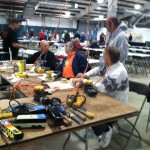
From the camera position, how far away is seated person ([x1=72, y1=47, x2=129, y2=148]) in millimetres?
2227

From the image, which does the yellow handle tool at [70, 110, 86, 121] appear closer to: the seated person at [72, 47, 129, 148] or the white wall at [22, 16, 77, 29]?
the seated person at [72, 47, 129, 148]

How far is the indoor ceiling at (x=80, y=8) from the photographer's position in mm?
14863

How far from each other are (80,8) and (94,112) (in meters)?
16.5

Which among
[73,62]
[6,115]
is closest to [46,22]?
[73,62]

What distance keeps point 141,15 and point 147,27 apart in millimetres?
2461

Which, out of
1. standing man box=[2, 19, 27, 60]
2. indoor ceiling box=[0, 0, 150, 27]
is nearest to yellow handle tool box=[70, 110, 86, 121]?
standing man box=[2, 19, 27, 60]

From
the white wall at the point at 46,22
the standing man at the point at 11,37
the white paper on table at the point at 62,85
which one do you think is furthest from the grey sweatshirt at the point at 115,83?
the white wall at the point at 46,22

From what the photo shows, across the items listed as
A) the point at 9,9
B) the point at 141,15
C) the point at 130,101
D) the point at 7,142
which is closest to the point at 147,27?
the point at 141,15

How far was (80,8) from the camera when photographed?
17328mm

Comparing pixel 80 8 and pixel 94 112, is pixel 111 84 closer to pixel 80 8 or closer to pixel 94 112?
pixel 94 112

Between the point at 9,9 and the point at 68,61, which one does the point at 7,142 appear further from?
the point at 9,9

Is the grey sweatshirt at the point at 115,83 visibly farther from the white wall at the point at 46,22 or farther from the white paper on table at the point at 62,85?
the white wall at the point at 46,22

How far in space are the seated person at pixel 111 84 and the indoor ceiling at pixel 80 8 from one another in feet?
40.3

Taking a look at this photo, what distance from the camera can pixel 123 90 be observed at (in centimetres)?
239
